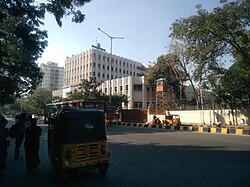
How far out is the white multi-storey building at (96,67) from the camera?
287 feet

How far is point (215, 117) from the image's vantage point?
1175 inches

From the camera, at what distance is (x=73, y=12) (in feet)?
30.6

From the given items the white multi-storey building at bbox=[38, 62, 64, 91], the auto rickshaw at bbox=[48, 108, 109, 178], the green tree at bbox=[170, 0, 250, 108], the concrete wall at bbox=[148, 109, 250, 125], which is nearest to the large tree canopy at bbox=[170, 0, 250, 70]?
the green tree at bbox=[170, 0, 250, 108]

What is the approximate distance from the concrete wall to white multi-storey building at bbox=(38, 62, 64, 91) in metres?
125

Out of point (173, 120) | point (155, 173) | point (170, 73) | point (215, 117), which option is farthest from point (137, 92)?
point (155, 173)

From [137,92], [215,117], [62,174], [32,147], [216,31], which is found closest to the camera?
[62,174]

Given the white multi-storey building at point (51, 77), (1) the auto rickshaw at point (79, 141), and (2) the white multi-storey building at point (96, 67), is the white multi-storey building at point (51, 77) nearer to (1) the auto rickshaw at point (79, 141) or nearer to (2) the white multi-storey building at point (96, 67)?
(2) the white multi-storey building at point (96, 67)

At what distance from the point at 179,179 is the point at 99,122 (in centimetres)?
265

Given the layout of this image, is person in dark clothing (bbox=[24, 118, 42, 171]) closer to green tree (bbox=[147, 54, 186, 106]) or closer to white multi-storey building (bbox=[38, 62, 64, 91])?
green tree (bbox=[147, 54, 186, 106])

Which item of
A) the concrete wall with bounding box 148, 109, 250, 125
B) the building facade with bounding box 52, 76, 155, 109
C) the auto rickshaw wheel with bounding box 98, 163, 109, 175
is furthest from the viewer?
the building facade with bounding box 52, 76, 155, 109

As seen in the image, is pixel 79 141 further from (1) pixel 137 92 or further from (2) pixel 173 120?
(1) pixel 137 92

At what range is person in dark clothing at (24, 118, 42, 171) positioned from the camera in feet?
26.3

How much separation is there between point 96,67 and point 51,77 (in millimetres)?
72339

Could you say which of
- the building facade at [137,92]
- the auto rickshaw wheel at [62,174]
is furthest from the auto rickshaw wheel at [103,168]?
the building facade at [137,92]
